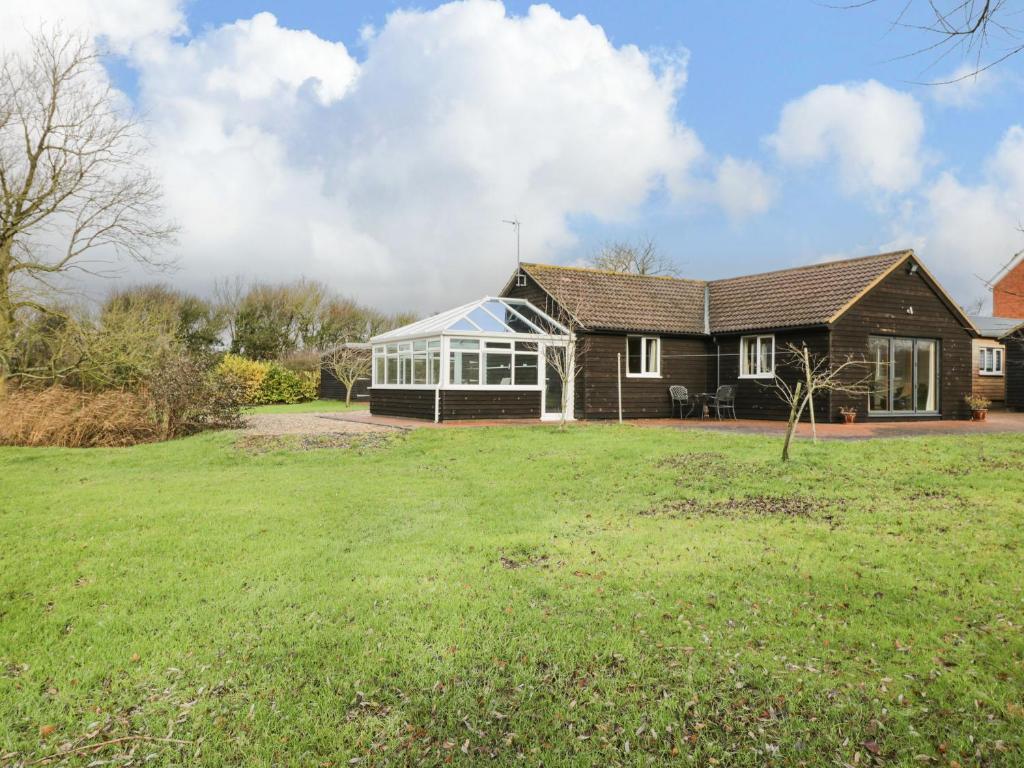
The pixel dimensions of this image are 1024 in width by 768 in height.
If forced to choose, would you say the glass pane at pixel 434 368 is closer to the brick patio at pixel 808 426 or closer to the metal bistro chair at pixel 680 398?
the brick patio at pixel 808 426

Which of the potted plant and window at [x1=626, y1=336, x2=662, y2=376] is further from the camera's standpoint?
window at [x1=626, y1=336, x2=662, y2=376]

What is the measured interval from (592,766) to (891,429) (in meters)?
15.4

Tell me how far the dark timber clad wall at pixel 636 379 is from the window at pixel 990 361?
46.0 ft

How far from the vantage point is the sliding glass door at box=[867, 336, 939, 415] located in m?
18.8

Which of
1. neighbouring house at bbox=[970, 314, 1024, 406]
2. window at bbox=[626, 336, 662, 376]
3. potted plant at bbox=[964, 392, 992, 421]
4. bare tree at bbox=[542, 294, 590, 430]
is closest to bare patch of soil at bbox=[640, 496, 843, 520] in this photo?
bare tree at bbox=[542, 294, 590, 430]

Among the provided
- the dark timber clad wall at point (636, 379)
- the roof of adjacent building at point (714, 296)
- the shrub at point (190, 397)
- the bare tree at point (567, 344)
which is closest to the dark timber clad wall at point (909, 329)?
the roof of adjacent building at point (714, 296)

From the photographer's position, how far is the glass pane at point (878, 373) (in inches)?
733

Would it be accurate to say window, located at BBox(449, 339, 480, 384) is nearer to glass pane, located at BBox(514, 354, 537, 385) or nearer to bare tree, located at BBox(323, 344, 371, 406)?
glass pane, located at BBox(514, 354, 537, 385)

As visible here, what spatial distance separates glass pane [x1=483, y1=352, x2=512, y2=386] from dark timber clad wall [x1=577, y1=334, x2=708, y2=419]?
2.07 metres

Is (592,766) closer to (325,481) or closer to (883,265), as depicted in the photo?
(325,481)

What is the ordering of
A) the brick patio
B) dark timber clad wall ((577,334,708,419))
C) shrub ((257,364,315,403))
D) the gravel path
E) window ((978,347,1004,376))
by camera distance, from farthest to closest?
shrub ((257,364,315,403)), window ((978,347,1004,376)), dark timber clad wall ((577,334,708,419)), the gravel path, the brick patio

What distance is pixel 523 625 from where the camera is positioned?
483 centimetres

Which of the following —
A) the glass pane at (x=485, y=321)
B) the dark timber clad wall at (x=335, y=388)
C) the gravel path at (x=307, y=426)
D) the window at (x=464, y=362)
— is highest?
the glass pane at (x=485, y=321)

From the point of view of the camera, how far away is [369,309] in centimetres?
4378
